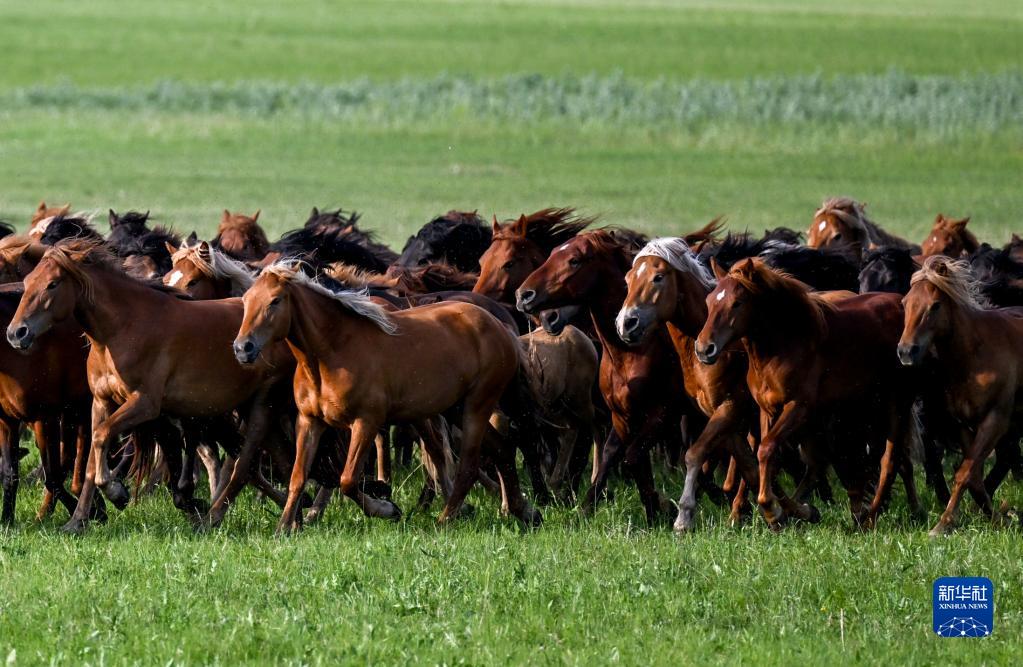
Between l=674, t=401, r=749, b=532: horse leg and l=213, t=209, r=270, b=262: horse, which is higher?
l=213, t=209, r=270, b=262: horse

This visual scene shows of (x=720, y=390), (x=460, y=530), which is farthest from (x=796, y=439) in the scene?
(x=460, y=530)

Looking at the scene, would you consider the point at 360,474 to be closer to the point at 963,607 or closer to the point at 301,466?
the point at 301,466

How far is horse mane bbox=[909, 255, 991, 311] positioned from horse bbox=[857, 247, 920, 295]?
1.77 metres

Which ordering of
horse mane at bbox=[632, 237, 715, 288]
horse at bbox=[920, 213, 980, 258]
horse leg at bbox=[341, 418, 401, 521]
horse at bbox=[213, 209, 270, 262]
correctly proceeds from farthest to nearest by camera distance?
1. horse at bbox=[920, 213, 980, 258]
2. horse at bbox=[213, 209, 270, 262]
3. horse mane at bbox=[632, 237, 715, 288]
4. horse leg at bbox=[341, 418, 401, 521]

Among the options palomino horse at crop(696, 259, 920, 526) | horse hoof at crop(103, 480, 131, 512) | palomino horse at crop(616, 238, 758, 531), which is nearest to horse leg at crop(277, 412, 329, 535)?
horse hoof at crop(103, 480, 131, 512)

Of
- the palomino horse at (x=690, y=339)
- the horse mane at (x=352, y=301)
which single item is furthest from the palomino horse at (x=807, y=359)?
the horse mane at (x=352, y=301)

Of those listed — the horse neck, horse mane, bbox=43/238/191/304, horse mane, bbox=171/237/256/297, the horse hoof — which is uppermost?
horse mane, bbox=43/238/191/304

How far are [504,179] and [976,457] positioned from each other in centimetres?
2537

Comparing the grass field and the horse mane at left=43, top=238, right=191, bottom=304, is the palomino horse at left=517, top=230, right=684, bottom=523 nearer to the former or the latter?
the grass field

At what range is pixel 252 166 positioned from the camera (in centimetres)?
3725

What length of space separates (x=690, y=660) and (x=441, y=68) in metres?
56.9

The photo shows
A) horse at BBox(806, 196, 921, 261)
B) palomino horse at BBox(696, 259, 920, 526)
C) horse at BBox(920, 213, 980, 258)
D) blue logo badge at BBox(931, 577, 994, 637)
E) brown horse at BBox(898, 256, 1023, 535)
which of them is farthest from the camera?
horse at BBox(806, 196, 921, 261)

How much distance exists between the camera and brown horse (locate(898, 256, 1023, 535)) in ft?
32.0

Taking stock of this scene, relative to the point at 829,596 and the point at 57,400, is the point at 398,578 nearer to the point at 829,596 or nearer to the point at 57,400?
the point at 829,596
